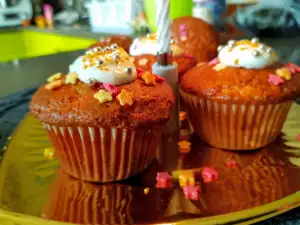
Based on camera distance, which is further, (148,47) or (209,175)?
(148,47)

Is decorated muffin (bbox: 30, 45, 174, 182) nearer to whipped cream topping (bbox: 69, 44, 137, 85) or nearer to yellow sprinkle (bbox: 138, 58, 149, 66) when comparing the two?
whipped cream topping (bbox: 69, 44, 137, 85)

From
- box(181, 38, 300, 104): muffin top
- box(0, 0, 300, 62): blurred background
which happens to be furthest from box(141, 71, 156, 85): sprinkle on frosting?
box(0, 0, 300, 62): blurred background

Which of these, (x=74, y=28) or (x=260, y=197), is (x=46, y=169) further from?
(x=74, y=28)

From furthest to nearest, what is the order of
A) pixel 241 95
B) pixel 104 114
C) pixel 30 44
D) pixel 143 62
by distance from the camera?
pixel 30 44 → pixel 143 62 → pixel 241 95 → pixel 104 114

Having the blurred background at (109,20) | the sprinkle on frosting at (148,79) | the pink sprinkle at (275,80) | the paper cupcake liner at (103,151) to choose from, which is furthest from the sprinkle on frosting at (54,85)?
the blurred background at (109,20)

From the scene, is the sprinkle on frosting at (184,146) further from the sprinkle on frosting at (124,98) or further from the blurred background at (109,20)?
the blurred background at (109,20)

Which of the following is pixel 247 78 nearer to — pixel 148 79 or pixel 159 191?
pixel 148 79

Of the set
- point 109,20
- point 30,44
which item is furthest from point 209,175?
point 30,44
